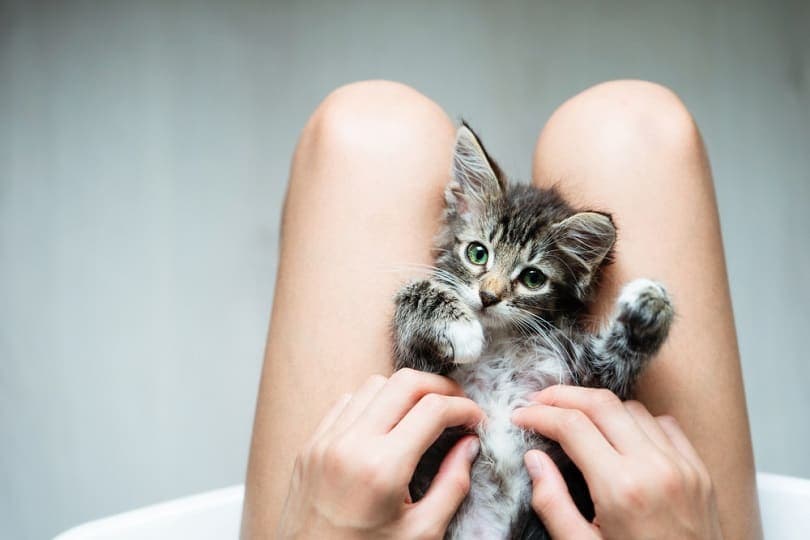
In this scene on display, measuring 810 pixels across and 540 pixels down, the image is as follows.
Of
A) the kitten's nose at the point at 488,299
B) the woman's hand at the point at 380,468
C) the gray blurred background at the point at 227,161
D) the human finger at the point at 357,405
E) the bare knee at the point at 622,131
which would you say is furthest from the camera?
the gray blurred background at the point at 227,161

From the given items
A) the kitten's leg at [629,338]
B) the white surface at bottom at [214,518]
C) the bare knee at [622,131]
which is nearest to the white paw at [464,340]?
the kitten's leg at [629,338]

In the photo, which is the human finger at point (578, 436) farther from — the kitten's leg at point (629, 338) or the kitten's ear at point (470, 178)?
the kitten's ear at point (470, 178)

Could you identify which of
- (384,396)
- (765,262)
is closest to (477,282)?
(384,396)

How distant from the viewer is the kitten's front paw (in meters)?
1.13

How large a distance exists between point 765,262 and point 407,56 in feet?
4.71

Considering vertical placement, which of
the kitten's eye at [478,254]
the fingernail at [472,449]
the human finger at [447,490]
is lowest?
the human finger at [447,490]

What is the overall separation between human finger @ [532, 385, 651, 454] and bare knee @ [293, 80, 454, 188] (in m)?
0.56

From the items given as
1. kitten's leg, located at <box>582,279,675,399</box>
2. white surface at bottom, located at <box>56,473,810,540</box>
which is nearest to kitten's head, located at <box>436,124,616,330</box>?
kitten's leg, located at <box>582,279,675,399</box>

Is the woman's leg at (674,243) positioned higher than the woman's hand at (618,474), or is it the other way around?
the woman's leg at (674,243)

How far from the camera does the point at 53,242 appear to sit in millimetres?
2297

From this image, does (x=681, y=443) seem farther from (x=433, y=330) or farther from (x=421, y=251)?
(x=421, y=251)

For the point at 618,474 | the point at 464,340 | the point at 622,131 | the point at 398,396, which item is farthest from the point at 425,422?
the point at 622,131

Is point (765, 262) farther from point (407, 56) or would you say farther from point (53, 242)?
point (53, 242)

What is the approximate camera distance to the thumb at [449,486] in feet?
3.39
